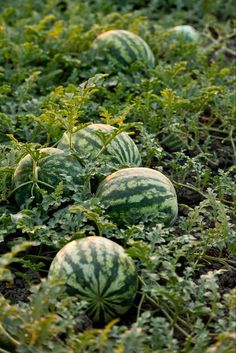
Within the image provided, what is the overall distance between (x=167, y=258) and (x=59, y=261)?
0.44 m

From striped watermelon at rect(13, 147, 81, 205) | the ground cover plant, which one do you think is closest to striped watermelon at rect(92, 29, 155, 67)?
the ground cover plant

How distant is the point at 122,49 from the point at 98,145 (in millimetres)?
1662

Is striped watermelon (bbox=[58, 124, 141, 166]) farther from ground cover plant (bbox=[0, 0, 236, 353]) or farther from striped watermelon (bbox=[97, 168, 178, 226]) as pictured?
striped watermelon (bbox=[97, 168, 178, 226])

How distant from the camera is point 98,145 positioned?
3758 millimetres

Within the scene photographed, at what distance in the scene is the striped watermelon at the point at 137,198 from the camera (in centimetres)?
347

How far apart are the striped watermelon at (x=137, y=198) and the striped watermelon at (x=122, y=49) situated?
1.83m

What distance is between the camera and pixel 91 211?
132 inches

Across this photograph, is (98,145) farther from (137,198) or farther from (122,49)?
(122,49)

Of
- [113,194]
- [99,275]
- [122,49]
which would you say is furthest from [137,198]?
[122,49]

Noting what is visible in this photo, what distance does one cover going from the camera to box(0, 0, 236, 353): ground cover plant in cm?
286

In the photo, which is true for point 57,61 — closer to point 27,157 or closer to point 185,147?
point 185,147

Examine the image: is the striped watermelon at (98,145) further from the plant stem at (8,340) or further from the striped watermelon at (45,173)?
the plant stem at (8,340)

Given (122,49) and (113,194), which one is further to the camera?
(122,49)

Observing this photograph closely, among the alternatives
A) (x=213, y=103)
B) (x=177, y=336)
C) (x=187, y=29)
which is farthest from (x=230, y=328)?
(x=187, y=29)
